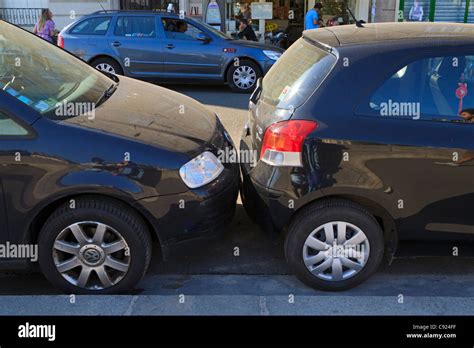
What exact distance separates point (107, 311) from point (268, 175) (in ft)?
4.15

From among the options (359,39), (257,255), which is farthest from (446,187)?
(257,255)

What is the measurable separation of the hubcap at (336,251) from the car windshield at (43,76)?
5.69 feet

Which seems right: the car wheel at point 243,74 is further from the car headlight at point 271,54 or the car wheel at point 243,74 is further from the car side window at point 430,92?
the car side window at point 430,92

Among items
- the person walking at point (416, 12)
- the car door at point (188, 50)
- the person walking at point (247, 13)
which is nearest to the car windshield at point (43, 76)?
the car door at point (188, 50)

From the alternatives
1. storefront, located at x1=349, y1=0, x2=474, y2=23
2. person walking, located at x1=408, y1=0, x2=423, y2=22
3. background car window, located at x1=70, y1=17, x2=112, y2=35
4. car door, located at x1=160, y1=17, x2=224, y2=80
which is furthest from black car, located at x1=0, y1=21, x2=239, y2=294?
person walking, located at x1=408, y1=0, x2=423, y2=22

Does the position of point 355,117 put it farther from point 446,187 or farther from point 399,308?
point 399,308

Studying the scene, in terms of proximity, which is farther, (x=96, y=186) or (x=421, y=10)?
(x=421, y=10)

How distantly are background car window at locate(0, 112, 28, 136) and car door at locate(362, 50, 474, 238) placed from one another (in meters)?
2.06

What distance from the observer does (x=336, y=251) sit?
3.13 meters

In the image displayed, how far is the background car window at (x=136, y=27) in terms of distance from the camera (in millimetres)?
9539

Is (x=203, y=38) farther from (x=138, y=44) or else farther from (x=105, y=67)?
(x=105, y=67)

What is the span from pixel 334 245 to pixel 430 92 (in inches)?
44.5

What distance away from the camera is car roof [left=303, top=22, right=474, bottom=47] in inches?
122

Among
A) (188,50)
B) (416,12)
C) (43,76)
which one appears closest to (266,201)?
(43,76)
